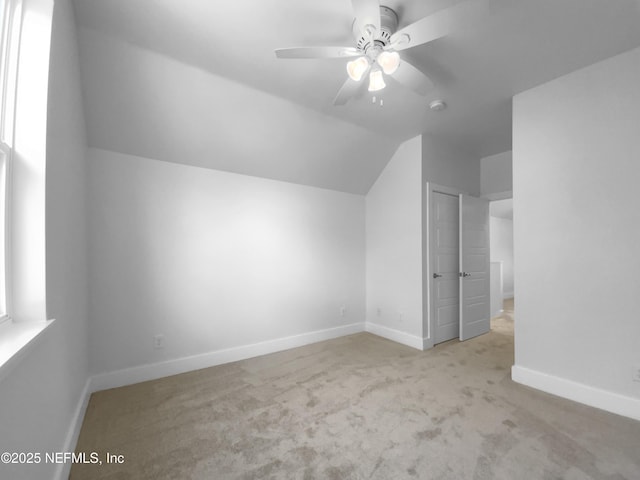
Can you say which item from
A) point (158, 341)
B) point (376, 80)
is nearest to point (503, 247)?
point (376, 80)

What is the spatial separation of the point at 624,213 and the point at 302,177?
3.10 m

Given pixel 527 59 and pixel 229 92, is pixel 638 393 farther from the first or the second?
pixel 229 92

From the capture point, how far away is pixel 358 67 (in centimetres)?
179

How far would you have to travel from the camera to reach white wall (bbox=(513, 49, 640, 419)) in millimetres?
2068

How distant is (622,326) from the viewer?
2070mm

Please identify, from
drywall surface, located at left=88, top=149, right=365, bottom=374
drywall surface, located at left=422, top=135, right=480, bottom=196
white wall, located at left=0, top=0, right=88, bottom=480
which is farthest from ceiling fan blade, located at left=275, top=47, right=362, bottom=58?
drywall surface, located at left=422, top=135, right=480, bottom=196

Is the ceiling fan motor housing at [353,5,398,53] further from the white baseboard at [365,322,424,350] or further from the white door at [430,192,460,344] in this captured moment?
the white baseboard at [365,322,424,350]

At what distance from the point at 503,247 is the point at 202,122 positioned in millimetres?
7930

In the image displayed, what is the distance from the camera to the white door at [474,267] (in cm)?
372

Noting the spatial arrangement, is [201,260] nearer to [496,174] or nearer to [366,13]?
[366,13]

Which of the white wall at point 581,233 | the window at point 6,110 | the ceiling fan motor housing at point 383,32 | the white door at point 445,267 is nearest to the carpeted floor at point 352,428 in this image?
the white wall at point 581,233

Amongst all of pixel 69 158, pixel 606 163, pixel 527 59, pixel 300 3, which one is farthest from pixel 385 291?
pixel 69 158

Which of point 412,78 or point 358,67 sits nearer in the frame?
point 358,67

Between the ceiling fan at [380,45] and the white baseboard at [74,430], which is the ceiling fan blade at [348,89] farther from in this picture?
the white baseboard at [74,430]
